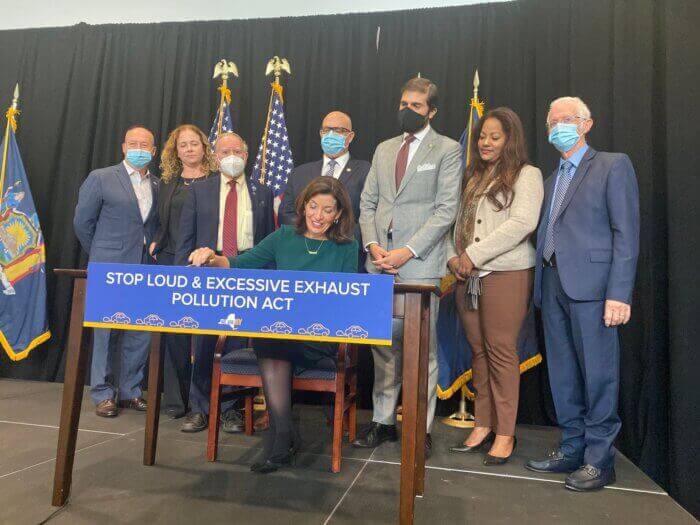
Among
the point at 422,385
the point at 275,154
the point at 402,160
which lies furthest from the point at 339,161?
the point at 422,385

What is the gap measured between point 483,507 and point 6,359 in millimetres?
4083

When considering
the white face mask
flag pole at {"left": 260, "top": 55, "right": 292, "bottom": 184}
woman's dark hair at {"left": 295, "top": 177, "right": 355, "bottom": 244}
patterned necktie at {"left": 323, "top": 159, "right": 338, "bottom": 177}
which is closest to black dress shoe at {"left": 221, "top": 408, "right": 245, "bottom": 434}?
woman's dark hair at {"left": 295, "top": 177, "right": 355, "bottom": 244}

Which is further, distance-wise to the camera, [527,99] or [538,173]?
[527,99]

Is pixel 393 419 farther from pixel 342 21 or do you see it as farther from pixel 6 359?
pixel 6 359

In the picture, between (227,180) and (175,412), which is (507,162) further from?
(175,412)

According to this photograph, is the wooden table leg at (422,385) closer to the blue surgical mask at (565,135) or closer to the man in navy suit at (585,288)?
the man in navy suit at (585,288)

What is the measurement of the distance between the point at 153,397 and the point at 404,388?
3.86 feet

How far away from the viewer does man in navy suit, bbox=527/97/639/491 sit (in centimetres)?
211

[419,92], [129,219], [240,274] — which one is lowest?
[240,274]

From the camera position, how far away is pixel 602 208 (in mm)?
2201

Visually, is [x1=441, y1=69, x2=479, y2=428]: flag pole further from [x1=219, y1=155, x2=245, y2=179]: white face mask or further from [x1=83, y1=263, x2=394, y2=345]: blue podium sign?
[x1=83, y1=263, x2=394, y2=345]: blue podium sign

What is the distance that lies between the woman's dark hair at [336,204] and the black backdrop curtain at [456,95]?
5.22ft

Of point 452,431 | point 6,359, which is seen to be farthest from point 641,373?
point 6,359

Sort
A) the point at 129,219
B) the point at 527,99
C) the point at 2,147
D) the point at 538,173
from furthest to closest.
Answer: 1. the point at 2,147
2. the point at 527,99
3. the point at 129,219
4. the point at 538,173
